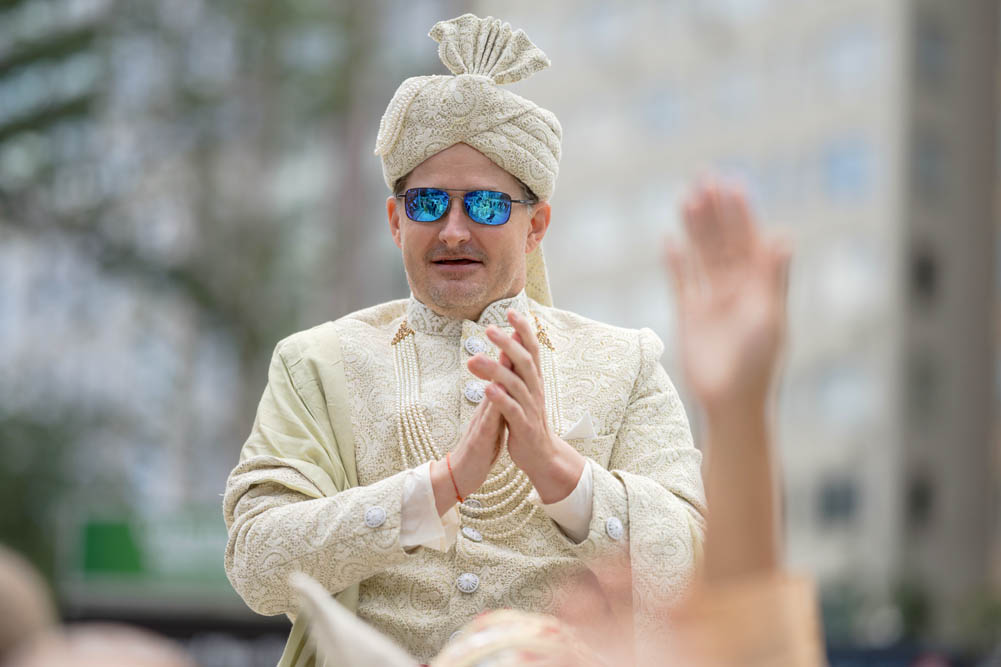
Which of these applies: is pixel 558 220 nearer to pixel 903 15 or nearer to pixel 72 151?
pixel 903 15

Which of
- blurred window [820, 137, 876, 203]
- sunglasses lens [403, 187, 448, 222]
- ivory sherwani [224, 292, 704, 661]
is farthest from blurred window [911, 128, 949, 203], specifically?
sunglasses lens [403, 187, 448, 222]

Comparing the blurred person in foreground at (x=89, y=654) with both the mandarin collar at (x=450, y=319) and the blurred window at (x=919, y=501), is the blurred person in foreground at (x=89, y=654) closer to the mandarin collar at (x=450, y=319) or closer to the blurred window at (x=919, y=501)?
the mandarin collar at (x=450, y=319)

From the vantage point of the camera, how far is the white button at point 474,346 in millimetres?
3752

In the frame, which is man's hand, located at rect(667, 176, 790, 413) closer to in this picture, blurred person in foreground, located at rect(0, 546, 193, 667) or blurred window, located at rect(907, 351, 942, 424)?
blurred person in foreground, located at rect(0, 546, 193, 667)

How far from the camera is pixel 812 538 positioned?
37938 millimetres

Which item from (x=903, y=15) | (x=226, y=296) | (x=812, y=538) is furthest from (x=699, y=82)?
(x=226, y=296)

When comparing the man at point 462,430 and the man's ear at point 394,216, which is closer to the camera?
the man at point 462,430

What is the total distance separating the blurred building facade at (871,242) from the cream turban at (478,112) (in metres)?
32.7

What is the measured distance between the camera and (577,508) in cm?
334

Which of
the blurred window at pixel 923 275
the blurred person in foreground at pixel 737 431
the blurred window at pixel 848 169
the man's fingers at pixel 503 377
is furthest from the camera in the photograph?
the blurred window at pixel 923 275

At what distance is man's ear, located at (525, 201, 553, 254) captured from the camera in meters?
3.87

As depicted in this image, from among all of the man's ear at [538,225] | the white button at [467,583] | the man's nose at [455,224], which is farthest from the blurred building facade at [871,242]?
the white button at [467,583]

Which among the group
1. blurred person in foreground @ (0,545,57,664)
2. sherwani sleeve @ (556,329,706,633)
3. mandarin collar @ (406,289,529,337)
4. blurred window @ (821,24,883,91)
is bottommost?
sherwani sleeve @ (556,329,706,633)

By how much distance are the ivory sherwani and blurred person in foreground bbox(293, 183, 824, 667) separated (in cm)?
109
